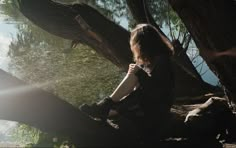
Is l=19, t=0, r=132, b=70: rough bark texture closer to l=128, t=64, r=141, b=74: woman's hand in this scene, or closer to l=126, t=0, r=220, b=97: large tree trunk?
l=126, t=0, r=220, b=97: large tree trunk

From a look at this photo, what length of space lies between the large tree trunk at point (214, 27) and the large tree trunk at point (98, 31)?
349cm

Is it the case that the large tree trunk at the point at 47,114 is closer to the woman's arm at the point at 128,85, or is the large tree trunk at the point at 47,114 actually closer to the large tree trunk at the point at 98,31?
the woman's arm at the point at 128,85

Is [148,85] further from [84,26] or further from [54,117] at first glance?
[84,26]

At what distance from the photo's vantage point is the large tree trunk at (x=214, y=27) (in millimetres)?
3824

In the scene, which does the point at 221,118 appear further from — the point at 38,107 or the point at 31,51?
the point at 31,51

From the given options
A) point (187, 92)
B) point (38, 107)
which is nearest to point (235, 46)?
point (38, 107)

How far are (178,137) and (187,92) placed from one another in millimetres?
3614

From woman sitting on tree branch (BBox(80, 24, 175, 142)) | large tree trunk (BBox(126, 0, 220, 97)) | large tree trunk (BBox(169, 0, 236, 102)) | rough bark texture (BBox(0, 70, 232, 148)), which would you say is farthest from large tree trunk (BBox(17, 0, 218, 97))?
rough bark texture (BBox(0, 70, 232, 148))

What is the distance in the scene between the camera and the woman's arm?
157 inches

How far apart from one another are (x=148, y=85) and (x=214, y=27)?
865 mm

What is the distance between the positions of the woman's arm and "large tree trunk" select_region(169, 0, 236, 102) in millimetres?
745

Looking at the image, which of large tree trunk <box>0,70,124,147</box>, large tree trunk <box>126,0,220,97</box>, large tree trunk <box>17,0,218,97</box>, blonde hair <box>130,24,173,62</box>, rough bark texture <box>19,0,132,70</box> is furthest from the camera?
large tree trunk <box>126,0,220,97</box>

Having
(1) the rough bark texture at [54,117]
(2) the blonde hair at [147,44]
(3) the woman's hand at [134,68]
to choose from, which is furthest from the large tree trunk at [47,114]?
(2) the blonde hair at [147,44]

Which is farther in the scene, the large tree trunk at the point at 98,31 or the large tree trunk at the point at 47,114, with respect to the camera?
the large tree trunk at the point at 98,31
